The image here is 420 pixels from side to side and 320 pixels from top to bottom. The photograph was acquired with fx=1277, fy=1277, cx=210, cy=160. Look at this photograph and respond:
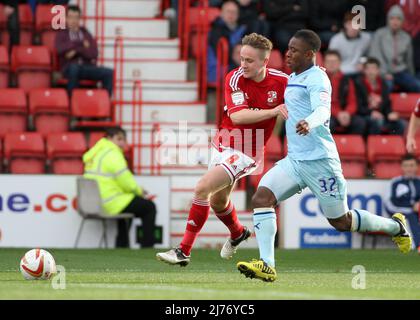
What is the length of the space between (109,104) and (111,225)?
196 centimetres

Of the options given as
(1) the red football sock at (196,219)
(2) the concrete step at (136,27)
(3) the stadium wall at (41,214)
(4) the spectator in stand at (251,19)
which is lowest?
(3) the stadium wall at (41,214)

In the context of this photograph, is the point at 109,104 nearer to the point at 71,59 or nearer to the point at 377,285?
the point at 71,59

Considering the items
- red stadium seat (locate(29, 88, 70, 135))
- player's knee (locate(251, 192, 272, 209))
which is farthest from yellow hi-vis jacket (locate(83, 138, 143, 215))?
player's knee (locate(251, 192, 272, 209))

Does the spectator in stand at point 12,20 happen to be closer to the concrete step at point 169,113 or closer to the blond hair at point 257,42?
the concrete step at point 169,113

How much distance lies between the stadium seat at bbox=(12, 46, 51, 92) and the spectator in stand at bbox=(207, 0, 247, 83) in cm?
228

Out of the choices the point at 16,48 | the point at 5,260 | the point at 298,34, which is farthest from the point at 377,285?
the point at 16,48

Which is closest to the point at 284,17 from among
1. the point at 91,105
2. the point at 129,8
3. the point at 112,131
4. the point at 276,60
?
the point at 276,60

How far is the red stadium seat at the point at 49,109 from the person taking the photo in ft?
56.1

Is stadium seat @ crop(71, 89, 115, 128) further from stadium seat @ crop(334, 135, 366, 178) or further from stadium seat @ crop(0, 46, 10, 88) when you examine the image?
stadium seat @ crop(334, 135, 366, 178)

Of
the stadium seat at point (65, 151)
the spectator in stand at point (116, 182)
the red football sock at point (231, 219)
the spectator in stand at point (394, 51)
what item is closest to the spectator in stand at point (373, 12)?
the spectator in stand at point (394, 51)

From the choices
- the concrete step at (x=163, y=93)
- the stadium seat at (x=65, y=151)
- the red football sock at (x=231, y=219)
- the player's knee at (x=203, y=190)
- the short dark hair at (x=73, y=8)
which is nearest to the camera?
the player's knee at (x=203, y=190)

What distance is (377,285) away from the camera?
9672 millimetres

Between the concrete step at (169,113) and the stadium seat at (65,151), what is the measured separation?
53.0 inches

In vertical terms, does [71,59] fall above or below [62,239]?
above
